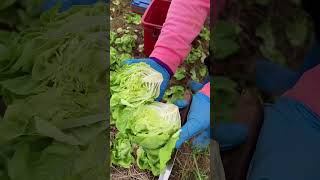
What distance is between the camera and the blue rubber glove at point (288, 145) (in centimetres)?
91

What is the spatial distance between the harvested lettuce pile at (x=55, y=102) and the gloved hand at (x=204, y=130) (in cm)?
32

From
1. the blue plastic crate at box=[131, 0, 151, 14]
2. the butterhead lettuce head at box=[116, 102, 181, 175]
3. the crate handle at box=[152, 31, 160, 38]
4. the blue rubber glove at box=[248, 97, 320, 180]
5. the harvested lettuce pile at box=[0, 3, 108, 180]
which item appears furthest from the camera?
the blue plastic crate at box=[131, 0, 151, 14]

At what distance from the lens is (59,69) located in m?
0.84

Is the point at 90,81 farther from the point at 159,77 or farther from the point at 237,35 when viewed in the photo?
the point at 237,35

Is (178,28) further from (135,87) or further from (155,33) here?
(155,33)

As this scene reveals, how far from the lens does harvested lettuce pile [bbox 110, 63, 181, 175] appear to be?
3.68 ft

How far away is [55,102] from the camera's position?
0.77 meters

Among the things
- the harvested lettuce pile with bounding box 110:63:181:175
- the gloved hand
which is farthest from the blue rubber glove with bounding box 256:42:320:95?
the harvested lettuce pile with bounding box 110:63:181:175

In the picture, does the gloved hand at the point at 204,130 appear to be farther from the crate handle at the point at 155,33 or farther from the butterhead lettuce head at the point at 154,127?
the crate handle at the point at 155,33

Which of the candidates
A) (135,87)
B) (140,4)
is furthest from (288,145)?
(140,4)

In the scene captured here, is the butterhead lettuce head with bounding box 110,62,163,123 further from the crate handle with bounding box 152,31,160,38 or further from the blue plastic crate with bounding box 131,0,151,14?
the blue plastic crate with bounding box 131,0,151,14

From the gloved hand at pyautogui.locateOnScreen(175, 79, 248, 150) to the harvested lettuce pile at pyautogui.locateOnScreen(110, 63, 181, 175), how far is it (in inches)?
1.5

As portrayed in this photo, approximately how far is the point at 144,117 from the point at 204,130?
17cm

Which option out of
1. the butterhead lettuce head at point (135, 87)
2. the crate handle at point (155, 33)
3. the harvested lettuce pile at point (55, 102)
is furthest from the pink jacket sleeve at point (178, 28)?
the crate handle at point (155, 33)
